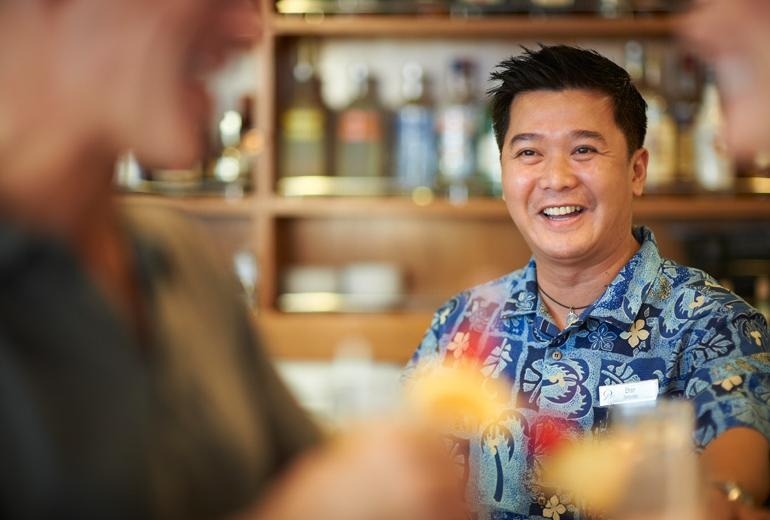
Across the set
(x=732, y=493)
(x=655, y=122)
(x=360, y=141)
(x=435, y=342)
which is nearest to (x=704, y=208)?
(x=655, y=122)

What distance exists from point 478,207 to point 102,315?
7.02 ft

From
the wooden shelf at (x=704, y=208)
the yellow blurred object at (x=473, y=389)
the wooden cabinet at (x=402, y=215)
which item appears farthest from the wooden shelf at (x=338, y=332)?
the yellow blurred object at (x=473, y=389)

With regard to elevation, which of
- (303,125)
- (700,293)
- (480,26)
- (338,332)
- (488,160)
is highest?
(480,26)

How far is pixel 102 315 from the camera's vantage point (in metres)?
0.58

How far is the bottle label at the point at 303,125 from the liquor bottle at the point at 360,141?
0.07 m

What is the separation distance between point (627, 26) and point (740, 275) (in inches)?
29.6

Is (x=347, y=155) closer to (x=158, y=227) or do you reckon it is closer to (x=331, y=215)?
(x=331, y=215)

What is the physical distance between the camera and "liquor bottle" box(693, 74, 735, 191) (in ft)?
8.75

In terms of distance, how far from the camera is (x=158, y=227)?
0.82 meters

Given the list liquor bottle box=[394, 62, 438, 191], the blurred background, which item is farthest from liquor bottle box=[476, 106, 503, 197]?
liquor bottle box=[394, 62, 438, 191]

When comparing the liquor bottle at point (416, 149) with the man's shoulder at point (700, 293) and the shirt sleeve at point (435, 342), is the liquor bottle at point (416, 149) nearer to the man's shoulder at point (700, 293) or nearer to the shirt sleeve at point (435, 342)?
the shirt sleeve at point (435, 342)

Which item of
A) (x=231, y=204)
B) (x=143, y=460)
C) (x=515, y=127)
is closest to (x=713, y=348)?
(x=515, y=127)

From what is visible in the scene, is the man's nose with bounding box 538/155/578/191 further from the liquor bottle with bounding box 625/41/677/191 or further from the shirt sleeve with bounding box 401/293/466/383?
the liquor bottle with bounding box 625/41/677/191

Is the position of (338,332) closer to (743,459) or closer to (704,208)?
(704,208)
